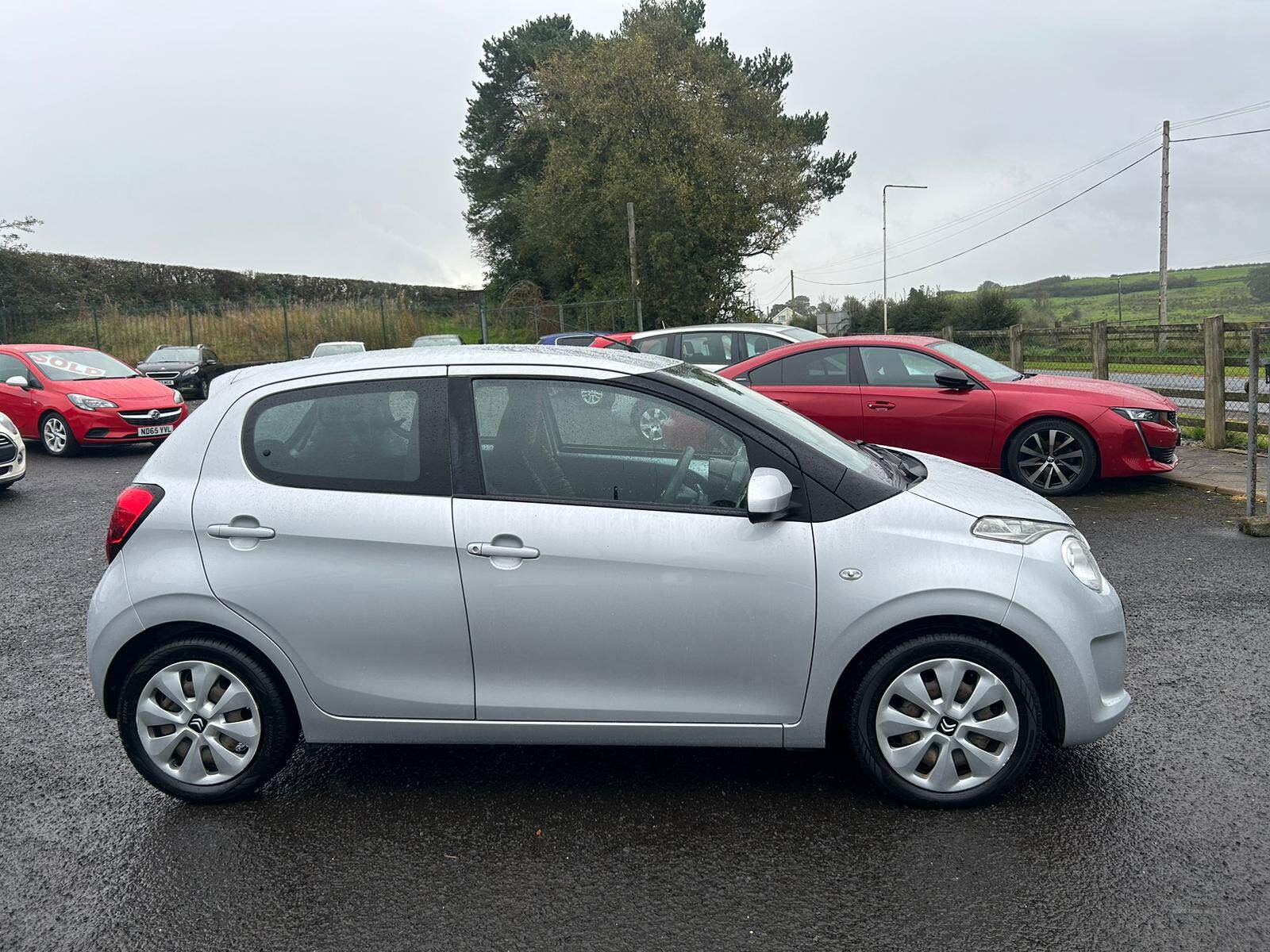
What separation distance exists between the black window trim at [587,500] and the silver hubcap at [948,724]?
704mm

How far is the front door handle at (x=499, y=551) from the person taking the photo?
3.64 m

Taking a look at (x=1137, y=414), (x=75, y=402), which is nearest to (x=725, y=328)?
(x=1137, y=414)

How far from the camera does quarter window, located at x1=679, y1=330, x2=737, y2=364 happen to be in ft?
42.9

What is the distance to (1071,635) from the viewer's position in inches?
142

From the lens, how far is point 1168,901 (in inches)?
122

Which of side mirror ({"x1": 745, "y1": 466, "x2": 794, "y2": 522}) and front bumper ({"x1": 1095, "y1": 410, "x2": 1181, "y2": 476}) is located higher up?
side mirror ({"x1": 745, "y1": 466, "x2": 794, "y2": 522})

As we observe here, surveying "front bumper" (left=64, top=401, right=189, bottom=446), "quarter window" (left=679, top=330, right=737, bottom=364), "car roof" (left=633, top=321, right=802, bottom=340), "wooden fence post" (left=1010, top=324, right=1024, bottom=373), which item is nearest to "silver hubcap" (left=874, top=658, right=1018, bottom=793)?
"quarter window" (left=679, top=330, right=737, bottom=364)

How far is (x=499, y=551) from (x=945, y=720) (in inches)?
65.0

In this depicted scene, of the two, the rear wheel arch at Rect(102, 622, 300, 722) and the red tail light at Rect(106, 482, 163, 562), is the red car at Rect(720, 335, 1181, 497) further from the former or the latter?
the red tail light at Rect(106, 482, 163, 562)

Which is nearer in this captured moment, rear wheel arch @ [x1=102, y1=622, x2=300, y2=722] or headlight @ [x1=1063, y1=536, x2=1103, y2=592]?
headlight @ [x1=1063, y1=536, x2=1103, y2=592]

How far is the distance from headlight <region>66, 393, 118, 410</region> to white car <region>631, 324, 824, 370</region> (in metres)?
7.79

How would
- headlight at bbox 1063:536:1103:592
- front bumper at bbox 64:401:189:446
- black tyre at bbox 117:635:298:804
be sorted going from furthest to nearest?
front bumper at bbox 64:401:189:446 → black tyre at bbox 117:635:298:804 → headlight at bbox 1063:536:1103:592

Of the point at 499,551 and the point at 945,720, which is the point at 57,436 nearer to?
the point at 499,551

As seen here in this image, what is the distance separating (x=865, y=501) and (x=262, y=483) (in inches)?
86.4
